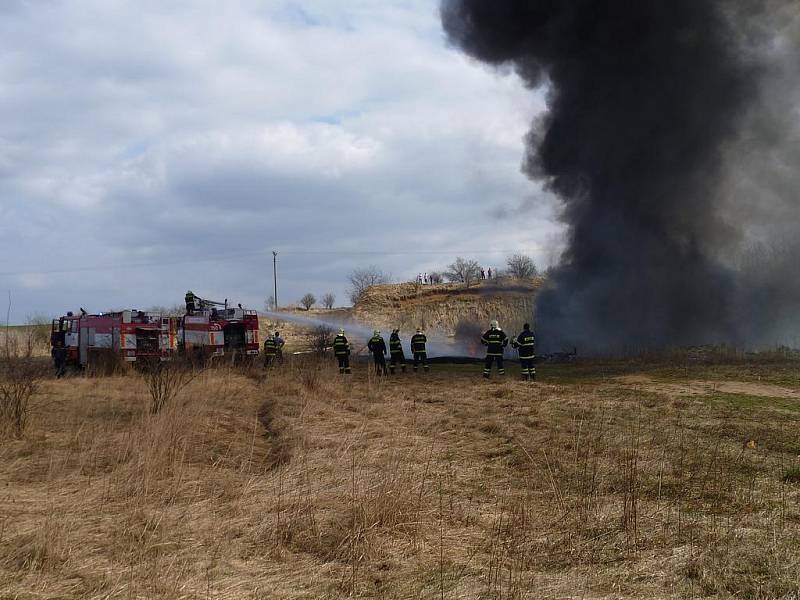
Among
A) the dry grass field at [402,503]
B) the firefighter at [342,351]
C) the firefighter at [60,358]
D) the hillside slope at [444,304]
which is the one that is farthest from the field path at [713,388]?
the hillside slope at [444,304]

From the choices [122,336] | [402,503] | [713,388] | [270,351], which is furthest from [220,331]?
[402,503]

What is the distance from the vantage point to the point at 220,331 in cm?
2239

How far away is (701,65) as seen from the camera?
29.9 metres

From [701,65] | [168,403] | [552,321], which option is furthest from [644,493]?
[701,65]

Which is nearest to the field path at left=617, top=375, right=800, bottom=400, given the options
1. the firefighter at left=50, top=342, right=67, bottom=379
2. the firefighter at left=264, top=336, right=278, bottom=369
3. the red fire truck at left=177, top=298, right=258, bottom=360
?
the firefighter at left=264, top=336, right=278, bottom=369

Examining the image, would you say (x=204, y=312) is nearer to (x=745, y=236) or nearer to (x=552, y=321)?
(x=552, y=321)

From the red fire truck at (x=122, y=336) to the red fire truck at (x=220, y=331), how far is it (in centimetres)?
61

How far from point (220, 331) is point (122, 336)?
3284 mm

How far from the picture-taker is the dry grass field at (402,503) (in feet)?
14.3

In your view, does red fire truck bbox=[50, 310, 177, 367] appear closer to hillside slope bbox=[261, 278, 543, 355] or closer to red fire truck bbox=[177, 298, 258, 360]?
red fire truck bbox=[177, 298, 258, 360]

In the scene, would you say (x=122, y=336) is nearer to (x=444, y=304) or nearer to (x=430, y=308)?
(x=430, y=308)

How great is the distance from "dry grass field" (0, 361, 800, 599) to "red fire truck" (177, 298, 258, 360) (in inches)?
396

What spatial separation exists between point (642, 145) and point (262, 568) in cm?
3029

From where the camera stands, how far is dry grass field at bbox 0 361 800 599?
435 centimetres
